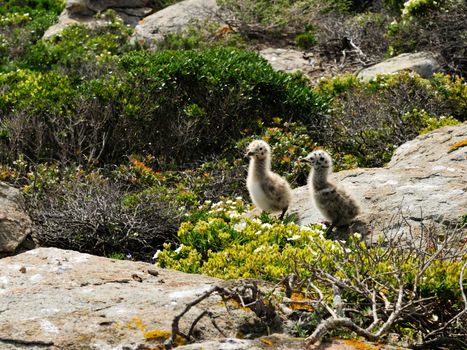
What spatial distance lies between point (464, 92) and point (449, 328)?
815cm

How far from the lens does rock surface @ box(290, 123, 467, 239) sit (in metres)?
6.83

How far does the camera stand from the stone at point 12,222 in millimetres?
6543

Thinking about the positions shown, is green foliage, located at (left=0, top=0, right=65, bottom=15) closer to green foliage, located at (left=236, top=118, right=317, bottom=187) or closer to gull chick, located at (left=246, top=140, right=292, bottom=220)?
green foliage, located at (left=236, top=118, right=317, bottom=187)

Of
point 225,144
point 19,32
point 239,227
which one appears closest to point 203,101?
point 225,144

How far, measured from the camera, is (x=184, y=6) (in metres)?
20.3

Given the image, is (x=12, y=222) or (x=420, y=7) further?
(x=420, y=7)

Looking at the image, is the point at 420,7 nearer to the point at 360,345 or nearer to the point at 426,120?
the point at 426,120

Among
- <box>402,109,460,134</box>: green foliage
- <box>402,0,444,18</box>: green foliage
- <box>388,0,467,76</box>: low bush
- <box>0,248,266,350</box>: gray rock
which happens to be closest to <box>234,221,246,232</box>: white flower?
<box>0,248,266,350</box>: gray rock

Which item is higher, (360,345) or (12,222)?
(360,345)

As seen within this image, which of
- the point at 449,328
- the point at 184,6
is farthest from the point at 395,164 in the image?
the point at 184,6

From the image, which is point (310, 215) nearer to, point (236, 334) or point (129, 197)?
point (129, 197)

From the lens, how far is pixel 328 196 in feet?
24.0

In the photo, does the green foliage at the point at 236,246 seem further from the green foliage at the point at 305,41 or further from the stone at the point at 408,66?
the green foliage at the point at 305,41

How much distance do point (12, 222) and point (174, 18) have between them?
541 inches
